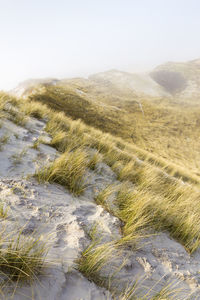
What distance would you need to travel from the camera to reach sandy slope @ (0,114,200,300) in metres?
0.90

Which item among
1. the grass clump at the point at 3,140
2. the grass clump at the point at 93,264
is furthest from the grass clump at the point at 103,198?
the grass clump at the point at 3,140

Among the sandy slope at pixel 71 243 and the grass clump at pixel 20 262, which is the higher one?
the grass clump at pixel 20 262

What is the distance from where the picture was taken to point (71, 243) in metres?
1.11

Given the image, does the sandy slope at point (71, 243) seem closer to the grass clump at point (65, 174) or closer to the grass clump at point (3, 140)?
the grass clump at point (65, 174)

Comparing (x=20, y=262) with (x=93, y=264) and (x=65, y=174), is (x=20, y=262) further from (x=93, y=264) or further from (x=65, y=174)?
(x=65, y=174)

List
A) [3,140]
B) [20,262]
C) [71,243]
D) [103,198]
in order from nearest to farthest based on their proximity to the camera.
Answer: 1. [20,262]
2. [71,243]
3. [103,198]
4. [3,140]

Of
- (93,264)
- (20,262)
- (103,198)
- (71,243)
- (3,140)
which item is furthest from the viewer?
(3,140)

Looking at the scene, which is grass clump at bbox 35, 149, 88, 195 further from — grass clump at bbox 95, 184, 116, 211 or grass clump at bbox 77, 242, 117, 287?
grass clump at bbox 77, 242, 117, 287

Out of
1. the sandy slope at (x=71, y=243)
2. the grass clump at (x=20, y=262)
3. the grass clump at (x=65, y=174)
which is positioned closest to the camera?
the grass clump at (x=20, y=262)

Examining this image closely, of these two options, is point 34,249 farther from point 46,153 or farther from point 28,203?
point 46,153

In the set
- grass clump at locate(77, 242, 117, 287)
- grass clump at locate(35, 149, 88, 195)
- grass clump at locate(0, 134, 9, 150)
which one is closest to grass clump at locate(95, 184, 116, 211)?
grass clump at locate(35, 149, 88, 195)

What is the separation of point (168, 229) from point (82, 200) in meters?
1.03

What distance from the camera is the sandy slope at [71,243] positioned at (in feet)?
2.94

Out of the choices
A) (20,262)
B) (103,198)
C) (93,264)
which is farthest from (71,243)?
(103,198)
